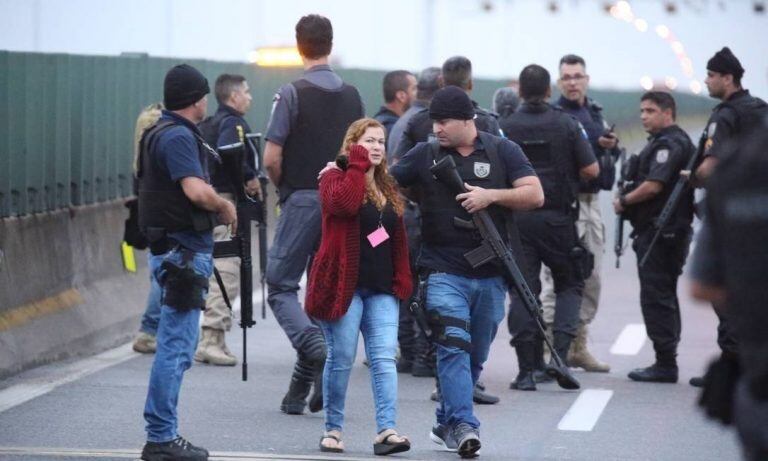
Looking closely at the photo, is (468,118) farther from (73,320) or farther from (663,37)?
(663,37)

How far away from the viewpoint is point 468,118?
8.53 metres

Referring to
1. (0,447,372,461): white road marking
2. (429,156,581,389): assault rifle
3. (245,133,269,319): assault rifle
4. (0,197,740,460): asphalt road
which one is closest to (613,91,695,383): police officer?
(0,197,740,460): asphalt road

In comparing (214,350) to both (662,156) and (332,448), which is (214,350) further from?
(332,448)

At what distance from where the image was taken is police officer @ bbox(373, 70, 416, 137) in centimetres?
1238

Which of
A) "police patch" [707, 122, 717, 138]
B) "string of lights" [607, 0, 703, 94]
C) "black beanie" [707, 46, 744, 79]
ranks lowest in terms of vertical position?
"string of lights" [607, 0, 703, 94]

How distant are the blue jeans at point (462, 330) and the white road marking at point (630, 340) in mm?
4375

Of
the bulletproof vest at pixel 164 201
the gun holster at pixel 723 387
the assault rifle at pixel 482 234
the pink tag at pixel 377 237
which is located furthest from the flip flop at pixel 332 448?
the gun holster at pixel 723 387

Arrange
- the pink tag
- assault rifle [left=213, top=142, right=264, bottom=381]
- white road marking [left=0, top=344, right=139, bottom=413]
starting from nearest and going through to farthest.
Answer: the pink tag < assault rifle [left=213, top=142, right=264, bottom=381] < white road marking [left=0, top=344, right=139, bottom=413]

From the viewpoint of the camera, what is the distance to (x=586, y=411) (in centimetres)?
1004

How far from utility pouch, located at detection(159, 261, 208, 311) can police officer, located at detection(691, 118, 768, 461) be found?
423 cm

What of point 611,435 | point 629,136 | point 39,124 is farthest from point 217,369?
point 629,136

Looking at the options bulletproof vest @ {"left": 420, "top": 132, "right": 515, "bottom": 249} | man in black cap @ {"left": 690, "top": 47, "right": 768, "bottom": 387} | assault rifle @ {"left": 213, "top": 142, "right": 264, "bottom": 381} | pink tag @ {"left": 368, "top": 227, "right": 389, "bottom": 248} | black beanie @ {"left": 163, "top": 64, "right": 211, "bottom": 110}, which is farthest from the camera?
man in black cap @ {"left": 690, "top": 47, "right": 768, "bottom": 387}

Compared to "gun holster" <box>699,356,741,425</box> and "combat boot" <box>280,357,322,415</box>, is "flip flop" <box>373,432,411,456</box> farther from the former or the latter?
"gun holster" <box>699,356,741,425</box>

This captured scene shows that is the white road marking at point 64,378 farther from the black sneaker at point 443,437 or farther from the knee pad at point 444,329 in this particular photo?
the knee pad at point 444,329
